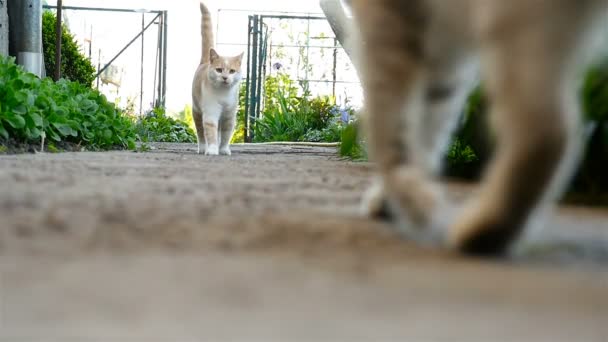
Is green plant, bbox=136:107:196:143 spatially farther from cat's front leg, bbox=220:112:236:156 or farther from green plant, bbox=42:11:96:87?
cat's front leg, bbox=220:112:236:156

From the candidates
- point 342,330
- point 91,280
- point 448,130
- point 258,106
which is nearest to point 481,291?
point 342,330

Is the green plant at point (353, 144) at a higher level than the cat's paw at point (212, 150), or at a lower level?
higher

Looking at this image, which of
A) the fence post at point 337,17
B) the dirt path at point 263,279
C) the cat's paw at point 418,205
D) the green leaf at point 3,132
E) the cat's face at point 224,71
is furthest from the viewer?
the cat's face at point 224,71

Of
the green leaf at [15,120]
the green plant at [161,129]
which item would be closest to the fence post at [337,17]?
the green leaf at [15,120]

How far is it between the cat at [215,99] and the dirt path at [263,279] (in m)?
4.54

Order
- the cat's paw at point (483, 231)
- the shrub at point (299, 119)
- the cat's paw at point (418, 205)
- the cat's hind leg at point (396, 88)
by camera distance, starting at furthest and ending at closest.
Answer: the shrub at point (299, 119), the cat's hind leg at point (396, 88), the cat's paw at point (418, 205), the cat's paw at point (483, 231)

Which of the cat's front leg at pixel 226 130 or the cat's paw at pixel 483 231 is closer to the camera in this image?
the cat's paw at pixel 483 231

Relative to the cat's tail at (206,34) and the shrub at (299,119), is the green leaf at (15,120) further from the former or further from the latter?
the shrub at (299,119)

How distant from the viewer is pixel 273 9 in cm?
1227

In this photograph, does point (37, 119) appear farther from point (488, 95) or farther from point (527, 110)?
point (527, 110)

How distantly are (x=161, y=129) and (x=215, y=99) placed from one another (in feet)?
10.4

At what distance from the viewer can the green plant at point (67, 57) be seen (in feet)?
31.1

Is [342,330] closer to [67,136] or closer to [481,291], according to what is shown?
[481,291]

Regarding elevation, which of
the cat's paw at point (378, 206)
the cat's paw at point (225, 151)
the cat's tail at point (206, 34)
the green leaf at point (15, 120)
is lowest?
the cat's paw at point (225, 151)
